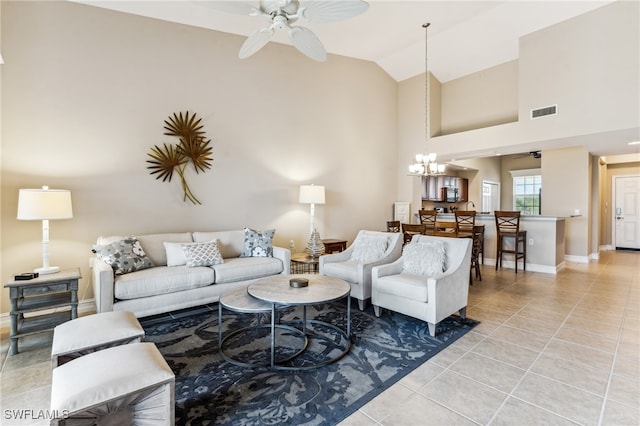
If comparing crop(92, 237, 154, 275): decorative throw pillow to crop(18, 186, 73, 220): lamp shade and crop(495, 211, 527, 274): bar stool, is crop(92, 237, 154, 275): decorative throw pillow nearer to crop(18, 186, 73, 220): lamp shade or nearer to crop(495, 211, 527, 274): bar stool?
crop(18, 186, 73, 220): lamp shade

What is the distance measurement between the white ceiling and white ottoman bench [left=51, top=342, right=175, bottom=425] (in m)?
3.95

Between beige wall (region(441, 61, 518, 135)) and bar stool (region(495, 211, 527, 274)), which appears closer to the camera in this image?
bar stool (region(495, 211, 527, 274))

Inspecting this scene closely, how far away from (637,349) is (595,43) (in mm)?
4603

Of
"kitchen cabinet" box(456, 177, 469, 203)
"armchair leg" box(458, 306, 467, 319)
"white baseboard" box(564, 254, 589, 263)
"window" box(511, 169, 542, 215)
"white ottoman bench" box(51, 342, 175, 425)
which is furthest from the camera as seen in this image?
"window" box(511, 169, 542, 215)

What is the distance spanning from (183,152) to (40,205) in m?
1.67

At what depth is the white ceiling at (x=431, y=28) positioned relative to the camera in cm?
405

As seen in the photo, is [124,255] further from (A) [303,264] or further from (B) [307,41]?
(B) [307,41]

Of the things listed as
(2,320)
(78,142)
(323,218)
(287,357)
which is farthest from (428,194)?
(2,320)

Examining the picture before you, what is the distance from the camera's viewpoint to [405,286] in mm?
3010

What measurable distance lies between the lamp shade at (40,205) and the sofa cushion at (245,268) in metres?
1.60

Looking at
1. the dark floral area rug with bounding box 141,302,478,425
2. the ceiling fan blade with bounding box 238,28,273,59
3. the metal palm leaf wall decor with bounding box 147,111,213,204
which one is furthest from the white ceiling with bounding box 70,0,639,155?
the dark floral area rug with bounding box 141,302,478,425

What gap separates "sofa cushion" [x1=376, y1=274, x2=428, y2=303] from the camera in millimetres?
2896

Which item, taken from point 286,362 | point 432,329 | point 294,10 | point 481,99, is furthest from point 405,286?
point 481,99

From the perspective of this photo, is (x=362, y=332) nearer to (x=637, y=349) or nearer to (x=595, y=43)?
(x=637, y=349)
